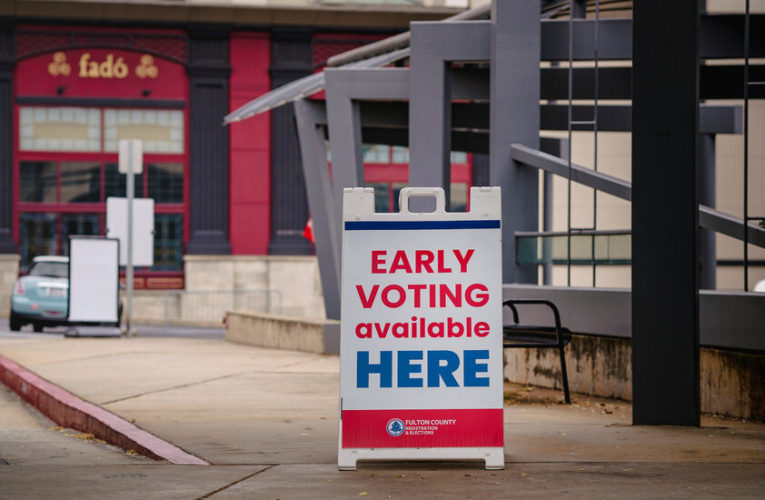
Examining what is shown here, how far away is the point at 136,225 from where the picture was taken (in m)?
22.9

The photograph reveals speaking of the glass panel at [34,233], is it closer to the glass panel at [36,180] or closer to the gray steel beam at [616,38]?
the glass panel at [36,180]

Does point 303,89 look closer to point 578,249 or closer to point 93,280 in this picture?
point 93,280

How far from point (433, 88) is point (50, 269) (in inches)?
536

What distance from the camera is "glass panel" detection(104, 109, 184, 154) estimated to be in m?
33.4

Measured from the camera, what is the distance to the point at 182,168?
33.9 metres

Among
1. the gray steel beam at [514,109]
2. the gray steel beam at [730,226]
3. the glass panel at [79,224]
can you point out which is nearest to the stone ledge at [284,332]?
the gray steel beam at [514,109]

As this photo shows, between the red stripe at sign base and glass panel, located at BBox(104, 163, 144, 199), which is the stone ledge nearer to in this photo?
the red stripe at sign base

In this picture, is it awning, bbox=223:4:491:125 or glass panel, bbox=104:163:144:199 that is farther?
glass panel, bbox=104:163:144:199

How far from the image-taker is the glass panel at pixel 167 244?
33875 mm

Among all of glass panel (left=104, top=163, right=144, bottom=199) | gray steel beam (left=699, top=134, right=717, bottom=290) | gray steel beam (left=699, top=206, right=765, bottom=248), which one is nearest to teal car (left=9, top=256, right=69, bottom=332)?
glass panel (left=104, top=163, right=144, bottom=199)

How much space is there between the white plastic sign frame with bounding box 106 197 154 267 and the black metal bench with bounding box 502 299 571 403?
13.7m

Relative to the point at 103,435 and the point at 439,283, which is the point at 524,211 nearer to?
the point at 103,435

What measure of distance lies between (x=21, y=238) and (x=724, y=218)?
26.7 meters

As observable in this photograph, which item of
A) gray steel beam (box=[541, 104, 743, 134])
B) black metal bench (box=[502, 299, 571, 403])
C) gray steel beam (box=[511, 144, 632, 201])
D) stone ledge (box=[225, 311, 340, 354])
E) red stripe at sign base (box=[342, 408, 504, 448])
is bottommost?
stone ledge (box=[225, 311, 340, 354])
